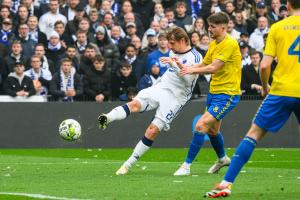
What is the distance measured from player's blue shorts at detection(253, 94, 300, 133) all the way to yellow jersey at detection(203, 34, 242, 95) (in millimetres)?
3720

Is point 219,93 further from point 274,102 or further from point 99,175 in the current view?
point 274,102

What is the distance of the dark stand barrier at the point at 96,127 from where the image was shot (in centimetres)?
2319

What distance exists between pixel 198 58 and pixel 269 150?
803cm

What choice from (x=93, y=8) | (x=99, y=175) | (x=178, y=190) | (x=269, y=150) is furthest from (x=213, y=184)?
(x=93, y=8)

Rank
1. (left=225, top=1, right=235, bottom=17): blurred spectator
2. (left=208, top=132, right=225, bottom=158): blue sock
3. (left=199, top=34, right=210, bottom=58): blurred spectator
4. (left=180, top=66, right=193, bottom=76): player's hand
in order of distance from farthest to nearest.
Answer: (left=225, top=1, right=235, bottom=17): blurred spectator
(left=199, top=34, right=210, bottom=58): blurred spectator
(left=208, top=132, right=225, bottom=158): blue sock
(left=180, top=66, right=193, bottom=76): player's hand

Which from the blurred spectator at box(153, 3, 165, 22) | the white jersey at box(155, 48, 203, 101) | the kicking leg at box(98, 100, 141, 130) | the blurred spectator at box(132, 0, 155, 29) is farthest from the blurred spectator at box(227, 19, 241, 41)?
the kicking leg at box(98, 100, 141, 130)

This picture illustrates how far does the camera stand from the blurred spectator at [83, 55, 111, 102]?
78.2 ft

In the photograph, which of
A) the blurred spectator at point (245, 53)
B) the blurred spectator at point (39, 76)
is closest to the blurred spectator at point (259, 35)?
the blurred spectator at point (245, 53)

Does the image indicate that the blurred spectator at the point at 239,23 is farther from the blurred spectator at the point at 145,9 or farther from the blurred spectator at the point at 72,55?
the blurred spectator at the point at 72,55

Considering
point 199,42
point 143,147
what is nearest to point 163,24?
point 199,42

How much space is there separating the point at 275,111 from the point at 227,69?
4012mm

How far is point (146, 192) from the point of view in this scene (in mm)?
11570

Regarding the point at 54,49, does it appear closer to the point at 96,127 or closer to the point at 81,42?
the point at 81,42

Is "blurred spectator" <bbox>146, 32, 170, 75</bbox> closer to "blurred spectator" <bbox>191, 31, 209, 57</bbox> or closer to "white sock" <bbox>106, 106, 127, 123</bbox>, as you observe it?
"blurred spectator" <bbox>191, 31, 209, 57</bbox>
